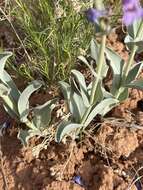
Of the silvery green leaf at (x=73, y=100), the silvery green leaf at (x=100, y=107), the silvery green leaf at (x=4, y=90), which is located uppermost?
the silvery green leaf at (x=4, y=90)

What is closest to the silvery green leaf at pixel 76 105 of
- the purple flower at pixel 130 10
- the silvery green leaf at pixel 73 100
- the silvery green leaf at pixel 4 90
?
the silvery green leaf at pixel 73 100

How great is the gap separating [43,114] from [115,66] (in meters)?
0.36

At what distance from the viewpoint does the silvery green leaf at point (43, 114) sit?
1653mm

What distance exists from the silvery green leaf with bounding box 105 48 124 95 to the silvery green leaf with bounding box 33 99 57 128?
27 centimetres

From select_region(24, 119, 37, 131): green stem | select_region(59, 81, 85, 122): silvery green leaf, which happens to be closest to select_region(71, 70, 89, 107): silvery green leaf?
select_region(59, 81, 85, 122): silvery green leaf

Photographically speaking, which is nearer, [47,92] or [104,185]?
[104,185]

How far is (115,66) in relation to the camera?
174cm

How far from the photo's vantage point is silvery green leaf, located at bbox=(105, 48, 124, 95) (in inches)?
68.0

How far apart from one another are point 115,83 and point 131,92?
19 centimetres

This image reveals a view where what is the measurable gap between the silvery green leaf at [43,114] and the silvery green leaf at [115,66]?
0.27 m

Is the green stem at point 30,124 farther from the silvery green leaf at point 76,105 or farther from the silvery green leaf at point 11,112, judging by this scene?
the silvery green leaf at point 76,105

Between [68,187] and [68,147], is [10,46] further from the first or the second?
[68,187]

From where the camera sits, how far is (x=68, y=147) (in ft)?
5.75

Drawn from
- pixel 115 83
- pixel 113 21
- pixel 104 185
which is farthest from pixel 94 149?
pixel 113 21
